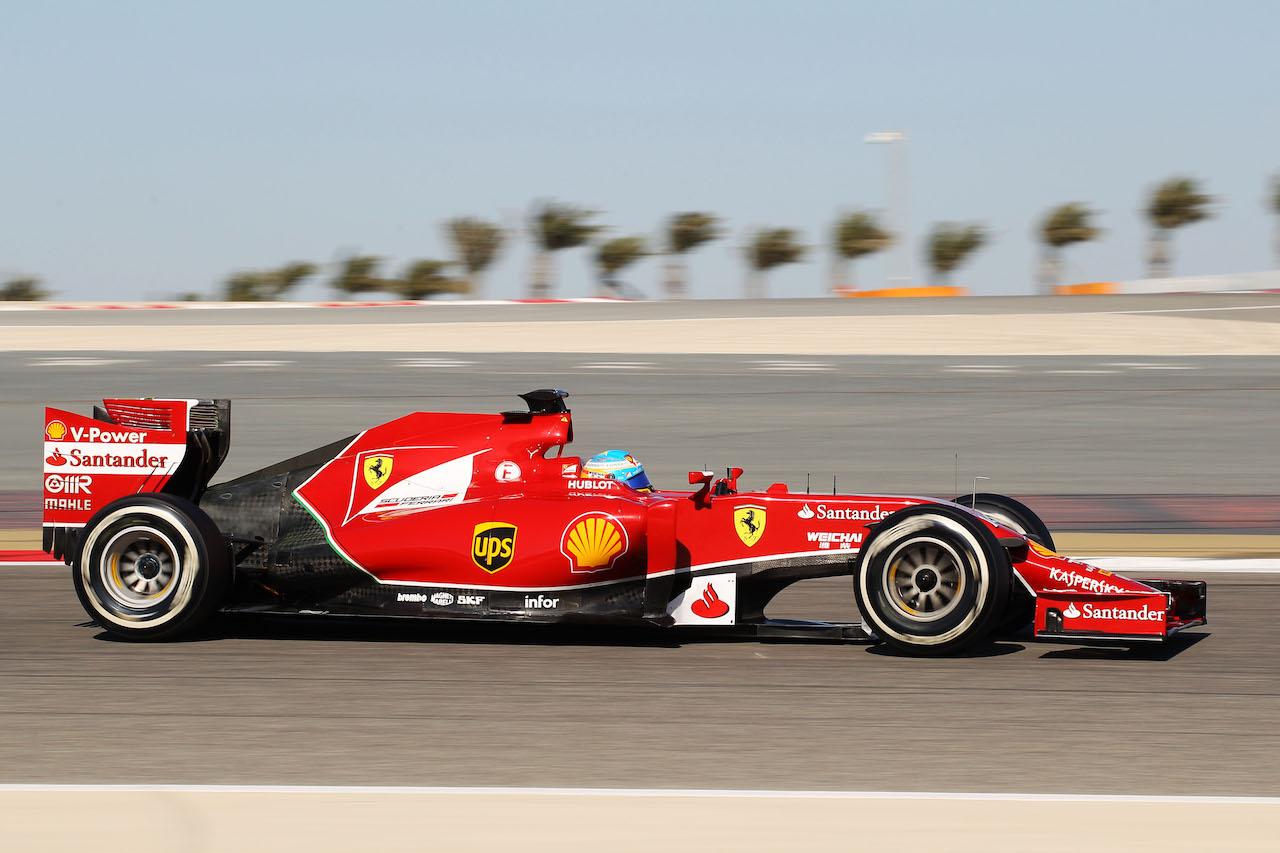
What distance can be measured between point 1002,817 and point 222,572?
3.90 m

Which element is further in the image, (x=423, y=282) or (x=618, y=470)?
(x=423, y=282)

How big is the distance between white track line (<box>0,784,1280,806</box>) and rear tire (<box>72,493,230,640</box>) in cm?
227

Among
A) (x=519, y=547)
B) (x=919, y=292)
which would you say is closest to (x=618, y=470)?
(x=519, y=547)

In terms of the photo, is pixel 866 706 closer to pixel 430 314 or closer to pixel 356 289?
pixel 430 314

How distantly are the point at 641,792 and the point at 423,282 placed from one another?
49.7m

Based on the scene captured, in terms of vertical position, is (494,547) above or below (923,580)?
above

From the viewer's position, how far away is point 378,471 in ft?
23.4

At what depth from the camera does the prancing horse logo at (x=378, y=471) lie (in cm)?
712

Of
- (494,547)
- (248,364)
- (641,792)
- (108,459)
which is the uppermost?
(248,364)

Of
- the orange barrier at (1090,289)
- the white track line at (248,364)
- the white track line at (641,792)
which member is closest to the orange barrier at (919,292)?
the orange barrier at (1090,289)

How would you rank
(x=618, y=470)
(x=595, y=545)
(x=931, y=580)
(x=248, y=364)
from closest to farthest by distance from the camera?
(x=931, y=580), (x=595, y=545), (x=618, y=470), (x=248, y=364)

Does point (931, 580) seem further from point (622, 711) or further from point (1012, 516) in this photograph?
point (622, 711)

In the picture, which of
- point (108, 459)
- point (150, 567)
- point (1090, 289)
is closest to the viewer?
point (150, 567)

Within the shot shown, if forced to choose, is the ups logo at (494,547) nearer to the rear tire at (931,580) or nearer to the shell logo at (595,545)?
the shell logo at (595,545)
